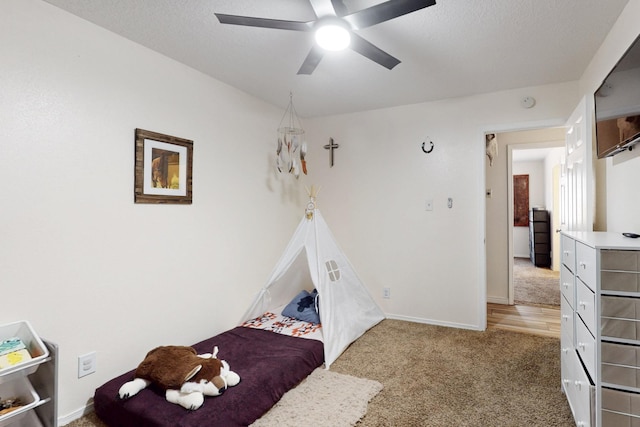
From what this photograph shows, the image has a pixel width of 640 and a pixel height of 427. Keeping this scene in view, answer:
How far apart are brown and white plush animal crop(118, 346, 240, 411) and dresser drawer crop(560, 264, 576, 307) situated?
1.93m

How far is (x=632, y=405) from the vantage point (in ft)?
4.30

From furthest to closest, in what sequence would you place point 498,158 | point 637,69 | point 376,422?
1. point 498,158
2. point 376,422
3. point 637,69

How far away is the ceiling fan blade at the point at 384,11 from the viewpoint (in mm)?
1514

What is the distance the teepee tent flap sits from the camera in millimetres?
2852

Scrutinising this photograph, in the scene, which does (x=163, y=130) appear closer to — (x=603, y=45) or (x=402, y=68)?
(x=402, y=68)

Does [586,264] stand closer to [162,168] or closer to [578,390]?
[578,390]

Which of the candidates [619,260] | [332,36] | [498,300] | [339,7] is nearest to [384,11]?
[339,7]

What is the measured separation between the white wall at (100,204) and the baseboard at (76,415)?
28 mm

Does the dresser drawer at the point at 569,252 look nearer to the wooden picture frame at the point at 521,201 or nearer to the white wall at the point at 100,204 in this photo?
the white wall at the point at 100,204

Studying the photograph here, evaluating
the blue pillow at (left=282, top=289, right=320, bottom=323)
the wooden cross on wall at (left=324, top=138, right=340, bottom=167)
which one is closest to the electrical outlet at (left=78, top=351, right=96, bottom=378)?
the blue pillow at (left=282, top=289, right=320, bottom=323)

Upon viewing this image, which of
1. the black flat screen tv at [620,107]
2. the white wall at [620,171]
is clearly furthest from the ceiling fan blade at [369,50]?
the white wall at [620,171]

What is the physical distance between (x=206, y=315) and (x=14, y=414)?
56.2 inches

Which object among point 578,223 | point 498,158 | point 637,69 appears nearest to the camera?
point 637,69

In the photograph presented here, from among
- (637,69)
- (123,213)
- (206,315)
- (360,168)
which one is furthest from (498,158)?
(123,213)
